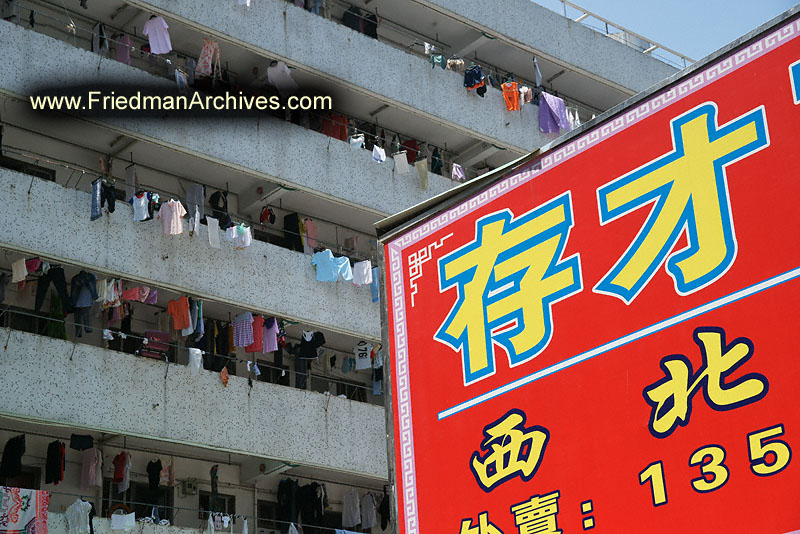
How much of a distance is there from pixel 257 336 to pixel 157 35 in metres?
4.95

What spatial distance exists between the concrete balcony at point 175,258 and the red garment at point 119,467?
252 centimetres

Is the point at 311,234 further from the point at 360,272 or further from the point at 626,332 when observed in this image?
the point at 626,332

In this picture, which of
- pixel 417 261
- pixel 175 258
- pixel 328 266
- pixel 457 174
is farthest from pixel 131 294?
pixel 417 261

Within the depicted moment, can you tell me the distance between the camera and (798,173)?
675 centimetres

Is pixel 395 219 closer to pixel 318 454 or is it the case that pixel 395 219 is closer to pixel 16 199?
pixel 16 199

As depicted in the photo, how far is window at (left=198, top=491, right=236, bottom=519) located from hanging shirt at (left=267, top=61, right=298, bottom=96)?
21.9 ft

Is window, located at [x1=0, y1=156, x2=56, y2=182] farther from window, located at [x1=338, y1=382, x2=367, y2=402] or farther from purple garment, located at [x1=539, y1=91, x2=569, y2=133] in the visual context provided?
purple garment, located at [x1=539, y1=91, x2=569, y2=133]

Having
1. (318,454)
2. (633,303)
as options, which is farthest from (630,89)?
(633,303)

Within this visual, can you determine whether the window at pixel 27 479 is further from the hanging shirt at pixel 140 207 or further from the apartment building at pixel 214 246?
the hanging shirt at pixel 140 207

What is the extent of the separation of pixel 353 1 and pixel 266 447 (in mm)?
9266

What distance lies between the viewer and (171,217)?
17.9 m

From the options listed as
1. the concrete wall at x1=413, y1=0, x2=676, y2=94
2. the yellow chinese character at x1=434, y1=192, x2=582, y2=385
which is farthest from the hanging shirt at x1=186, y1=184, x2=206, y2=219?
the yellow chinese character at x1=434, y1=192, x2=582, y2=385

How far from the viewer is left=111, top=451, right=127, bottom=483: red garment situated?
56.5ft

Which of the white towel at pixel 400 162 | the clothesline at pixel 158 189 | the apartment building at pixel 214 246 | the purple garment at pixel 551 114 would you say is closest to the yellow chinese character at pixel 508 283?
the apartment building at pixel 214 246
